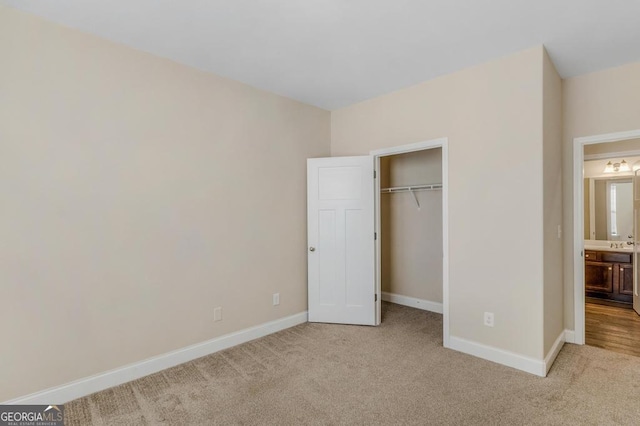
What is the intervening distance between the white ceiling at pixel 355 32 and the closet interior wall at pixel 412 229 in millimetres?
1548

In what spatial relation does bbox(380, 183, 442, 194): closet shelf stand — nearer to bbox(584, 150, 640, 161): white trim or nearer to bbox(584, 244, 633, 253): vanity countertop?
bbox(584, 150, 640, 161): white trim

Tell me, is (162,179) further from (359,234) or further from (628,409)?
(628,409)

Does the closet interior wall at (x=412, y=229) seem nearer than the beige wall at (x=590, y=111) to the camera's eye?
No

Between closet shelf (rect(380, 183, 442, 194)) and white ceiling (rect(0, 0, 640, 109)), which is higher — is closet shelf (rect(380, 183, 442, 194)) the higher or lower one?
the lower one

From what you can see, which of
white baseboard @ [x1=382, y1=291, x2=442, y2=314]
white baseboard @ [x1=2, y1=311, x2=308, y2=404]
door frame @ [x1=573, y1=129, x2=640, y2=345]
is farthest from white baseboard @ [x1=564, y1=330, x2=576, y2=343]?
white baseboard @ [x1=2, y1=311, x2=308, y2=404]

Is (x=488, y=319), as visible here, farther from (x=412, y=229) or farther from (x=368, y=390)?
(x=412, y=229)

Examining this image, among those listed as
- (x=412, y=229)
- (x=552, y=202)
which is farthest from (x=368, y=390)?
(x=412, y=229)

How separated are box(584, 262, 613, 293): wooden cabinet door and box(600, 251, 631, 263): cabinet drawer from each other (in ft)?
0.24

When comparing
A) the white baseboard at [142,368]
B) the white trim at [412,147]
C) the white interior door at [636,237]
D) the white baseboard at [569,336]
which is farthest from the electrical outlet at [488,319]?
the white interior door at [636,237]

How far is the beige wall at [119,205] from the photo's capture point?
214 cm

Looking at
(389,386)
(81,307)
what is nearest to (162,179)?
(81,307)

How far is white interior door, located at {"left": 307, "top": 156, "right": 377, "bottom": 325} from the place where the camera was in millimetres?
3807

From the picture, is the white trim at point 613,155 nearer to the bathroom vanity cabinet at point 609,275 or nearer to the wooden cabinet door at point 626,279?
the bathroom vanity cabinet at point 609,275

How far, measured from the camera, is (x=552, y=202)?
2.93 metres
